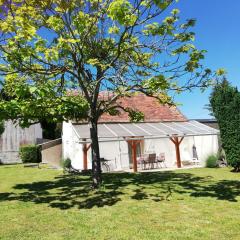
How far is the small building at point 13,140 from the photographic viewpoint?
1502 inches

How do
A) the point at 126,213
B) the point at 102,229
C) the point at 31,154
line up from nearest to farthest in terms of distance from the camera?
the point at 102,229
the point at 126,213
the point at 31,154

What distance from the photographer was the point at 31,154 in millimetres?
35844

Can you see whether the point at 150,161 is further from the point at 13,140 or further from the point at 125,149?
the point at 13,140

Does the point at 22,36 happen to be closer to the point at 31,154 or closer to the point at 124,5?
the point at 124,5

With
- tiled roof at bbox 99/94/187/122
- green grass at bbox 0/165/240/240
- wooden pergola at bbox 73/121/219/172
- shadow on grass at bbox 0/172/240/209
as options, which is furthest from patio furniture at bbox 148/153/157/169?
green grass at bbox 0/165/240/240

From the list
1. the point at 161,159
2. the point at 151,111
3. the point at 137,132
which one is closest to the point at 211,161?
the point at 161,159

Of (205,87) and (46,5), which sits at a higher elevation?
(46,5)

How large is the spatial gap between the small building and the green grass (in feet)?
81.4

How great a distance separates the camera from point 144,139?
2477 cm

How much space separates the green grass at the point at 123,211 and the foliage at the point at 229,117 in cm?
415

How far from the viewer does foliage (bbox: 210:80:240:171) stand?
18609mm

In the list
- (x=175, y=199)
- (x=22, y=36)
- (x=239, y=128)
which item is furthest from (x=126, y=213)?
(x=239, y=128)

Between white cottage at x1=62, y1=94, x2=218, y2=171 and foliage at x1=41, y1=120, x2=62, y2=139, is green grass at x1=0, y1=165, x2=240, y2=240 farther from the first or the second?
foliage at x1=41, y1=120, x2=62, y2=139

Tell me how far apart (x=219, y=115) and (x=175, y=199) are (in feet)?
31.3
